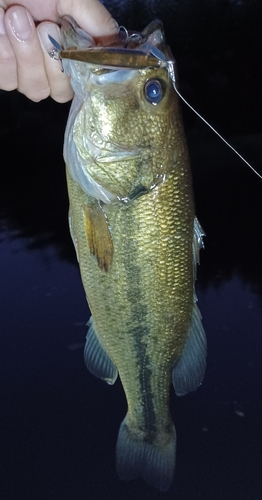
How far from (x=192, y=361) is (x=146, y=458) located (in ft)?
1.57

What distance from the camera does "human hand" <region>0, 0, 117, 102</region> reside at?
1563 mm

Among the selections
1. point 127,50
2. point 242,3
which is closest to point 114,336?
point 127,50

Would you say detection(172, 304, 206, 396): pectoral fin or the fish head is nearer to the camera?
the fish head

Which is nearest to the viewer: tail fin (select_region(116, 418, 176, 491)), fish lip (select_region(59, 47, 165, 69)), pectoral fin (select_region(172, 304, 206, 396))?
fish lip (select_region(59, 47, 165, 69))

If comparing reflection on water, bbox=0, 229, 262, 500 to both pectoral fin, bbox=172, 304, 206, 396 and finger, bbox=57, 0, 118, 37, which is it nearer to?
pectoral fin, bbox=172, 304, 206, 396

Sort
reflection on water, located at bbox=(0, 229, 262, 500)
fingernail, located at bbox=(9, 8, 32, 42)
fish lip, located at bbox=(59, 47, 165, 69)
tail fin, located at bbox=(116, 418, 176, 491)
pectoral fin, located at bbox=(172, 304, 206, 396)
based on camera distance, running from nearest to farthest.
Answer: fish lip, located at bbox=(59, 47, 165, 69) → fingernail, located at bbox=(9, 8, 32, 42) → pectoral fin, located at bbox=(172, 304, 206, 396) → tail fin, located at bbox=(116, 418, 176, 491) → reflection on water, located at bbox=(0, 229, 262, 500)

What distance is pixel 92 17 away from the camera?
1.56 metres

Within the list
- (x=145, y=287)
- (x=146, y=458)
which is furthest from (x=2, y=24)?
(x=146, y=458)

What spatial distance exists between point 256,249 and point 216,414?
3.30 metres

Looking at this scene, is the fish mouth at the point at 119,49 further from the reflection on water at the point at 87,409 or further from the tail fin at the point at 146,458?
the reflection on water at the point at 87,409

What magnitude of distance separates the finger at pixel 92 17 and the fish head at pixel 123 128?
0.33 ft

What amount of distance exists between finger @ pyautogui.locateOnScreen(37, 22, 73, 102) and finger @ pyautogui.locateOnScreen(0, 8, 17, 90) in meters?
0.10

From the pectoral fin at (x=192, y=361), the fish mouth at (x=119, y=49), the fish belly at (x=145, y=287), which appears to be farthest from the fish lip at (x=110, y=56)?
the pectoral fin at (x=192, y=361)

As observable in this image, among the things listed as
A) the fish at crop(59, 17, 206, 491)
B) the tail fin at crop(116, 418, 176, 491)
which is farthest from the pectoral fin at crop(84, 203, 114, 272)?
the tail fin at crop(116, 418, 176, 491)
